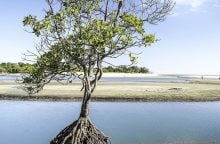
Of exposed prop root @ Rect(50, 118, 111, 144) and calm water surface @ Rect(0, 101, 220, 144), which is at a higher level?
exposed prop root @ Rect(50, 118, 111, 144)

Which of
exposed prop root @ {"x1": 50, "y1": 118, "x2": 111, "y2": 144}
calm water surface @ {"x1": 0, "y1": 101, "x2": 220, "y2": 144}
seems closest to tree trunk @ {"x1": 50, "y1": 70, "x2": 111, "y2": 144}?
exposed prop root @ {"x1": 50, "y1": 118, "x2": 111, "y2": 144}

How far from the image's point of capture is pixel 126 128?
3722cm

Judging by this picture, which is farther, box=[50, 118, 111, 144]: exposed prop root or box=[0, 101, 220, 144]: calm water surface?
box=[0, 101, 220, 144]: calm water surface

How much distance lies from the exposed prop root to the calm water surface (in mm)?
4897

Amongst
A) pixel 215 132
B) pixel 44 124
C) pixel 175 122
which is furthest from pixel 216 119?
→ pixel 44 124

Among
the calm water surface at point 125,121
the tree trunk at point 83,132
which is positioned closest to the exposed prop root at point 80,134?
the tree trunk at point 83,132

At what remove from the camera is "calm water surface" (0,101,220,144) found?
1287 inches

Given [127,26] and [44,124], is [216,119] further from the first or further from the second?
[127,26]

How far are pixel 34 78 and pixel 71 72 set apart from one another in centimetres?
217

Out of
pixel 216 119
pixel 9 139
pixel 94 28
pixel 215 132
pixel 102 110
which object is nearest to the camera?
pixel 94 28

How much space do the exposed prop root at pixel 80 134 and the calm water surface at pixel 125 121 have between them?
4.90m

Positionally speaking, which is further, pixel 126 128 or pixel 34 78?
pixel 126 128

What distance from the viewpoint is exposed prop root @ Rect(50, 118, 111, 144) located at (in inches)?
982

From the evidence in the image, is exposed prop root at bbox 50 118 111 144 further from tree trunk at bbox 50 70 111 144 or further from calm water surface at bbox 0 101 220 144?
calm water surface at bbox 0 101 220 144
